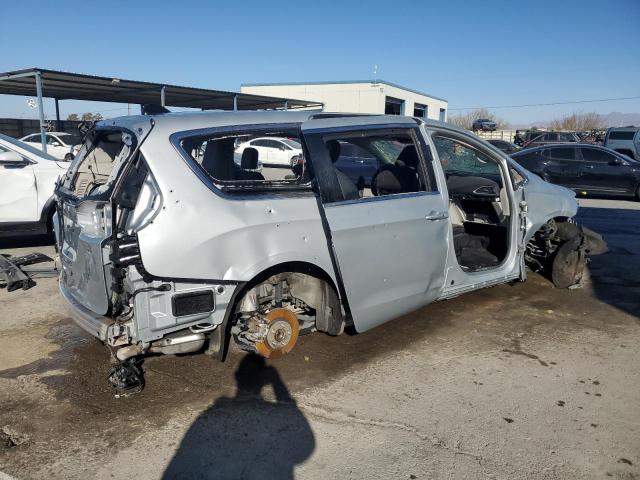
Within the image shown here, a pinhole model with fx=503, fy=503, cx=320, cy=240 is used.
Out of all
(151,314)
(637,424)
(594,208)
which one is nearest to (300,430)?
(151,314)

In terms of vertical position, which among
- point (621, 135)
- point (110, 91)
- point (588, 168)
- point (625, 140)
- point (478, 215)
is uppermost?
point (110, 91)

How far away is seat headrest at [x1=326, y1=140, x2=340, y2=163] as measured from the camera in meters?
3.71

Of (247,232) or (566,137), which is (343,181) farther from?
(566,137)

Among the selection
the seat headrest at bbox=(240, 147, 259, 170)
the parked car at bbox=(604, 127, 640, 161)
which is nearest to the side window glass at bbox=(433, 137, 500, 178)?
the seat headrest at bbox=(240, 147, 259, 170)

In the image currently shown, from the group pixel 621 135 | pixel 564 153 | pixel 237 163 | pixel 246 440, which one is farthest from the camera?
pixel 621 135

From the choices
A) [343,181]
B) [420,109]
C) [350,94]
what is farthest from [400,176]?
[420,109]

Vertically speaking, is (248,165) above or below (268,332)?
above

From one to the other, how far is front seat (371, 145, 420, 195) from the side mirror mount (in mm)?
5386

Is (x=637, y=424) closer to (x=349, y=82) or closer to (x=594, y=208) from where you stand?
(x=594, y=208)

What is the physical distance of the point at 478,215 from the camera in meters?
5.83

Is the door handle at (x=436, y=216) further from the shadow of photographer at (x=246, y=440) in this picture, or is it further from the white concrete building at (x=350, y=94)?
the white concrete building at (x=350, y=94)

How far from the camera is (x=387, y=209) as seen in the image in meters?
3.85

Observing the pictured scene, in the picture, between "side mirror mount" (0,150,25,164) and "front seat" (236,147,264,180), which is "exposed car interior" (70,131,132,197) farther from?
"side mirror mount" (0,150,25,164)

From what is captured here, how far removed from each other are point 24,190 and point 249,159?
4.56 m
